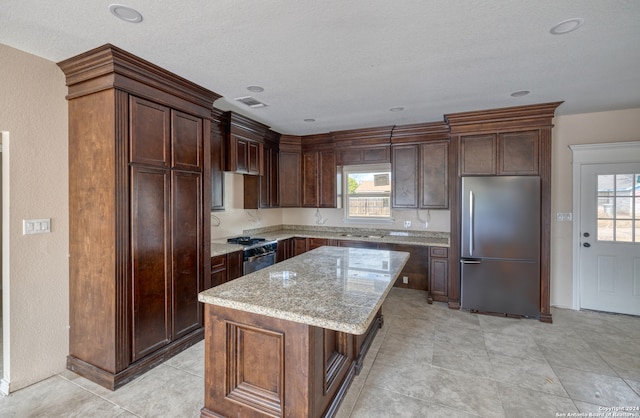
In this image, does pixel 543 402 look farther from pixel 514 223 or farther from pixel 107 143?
pixel 107 143

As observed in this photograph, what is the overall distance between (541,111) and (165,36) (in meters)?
3.99

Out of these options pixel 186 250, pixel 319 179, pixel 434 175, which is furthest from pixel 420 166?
pixel 186 250

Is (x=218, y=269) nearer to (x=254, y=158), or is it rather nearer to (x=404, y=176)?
(x=254, y=158)

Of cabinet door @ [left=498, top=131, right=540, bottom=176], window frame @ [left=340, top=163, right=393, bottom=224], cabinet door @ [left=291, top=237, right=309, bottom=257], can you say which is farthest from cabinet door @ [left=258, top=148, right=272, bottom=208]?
cabinet door @ [left=498, top=131, right=540, bottom=176]

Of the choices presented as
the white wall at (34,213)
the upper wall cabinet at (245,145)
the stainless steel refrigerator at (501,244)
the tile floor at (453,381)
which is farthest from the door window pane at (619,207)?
the white wall at (34,213)

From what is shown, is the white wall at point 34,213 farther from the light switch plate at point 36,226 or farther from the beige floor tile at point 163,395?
the beige floor tile at point 163,395

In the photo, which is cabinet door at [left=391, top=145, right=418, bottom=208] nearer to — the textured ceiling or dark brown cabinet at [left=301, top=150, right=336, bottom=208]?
dark brown cabinet at [left=301, top=150, right=336, bottom=208]

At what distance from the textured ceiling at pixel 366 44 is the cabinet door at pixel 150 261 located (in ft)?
3.39

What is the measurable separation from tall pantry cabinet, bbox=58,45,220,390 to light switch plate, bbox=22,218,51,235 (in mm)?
163

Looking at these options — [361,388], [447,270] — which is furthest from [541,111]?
[361,388]

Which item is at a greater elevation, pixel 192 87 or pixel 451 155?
pixel 192 87

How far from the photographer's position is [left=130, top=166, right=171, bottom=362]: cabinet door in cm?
237

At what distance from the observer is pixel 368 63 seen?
2396mm

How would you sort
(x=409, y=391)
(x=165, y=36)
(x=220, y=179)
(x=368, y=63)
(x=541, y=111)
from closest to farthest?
(x=165, y=36)
(x=409, y=391)
(x=368, y=63)
(x=541, y=111)
(x=220, y=179)
